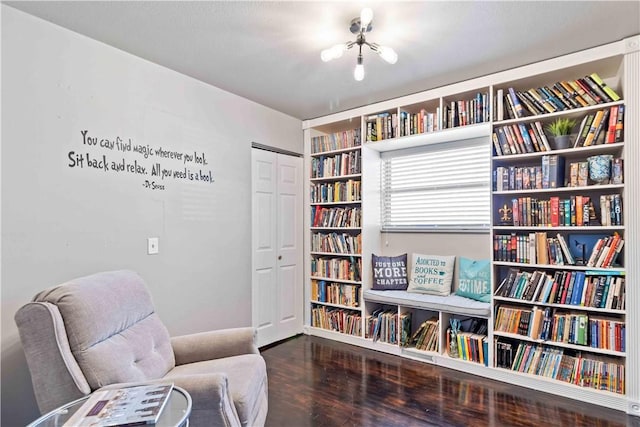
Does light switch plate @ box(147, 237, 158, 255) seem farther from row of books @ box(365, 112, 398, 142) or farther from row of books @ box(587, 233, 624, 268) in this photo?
row of books @ box(587, 233, 624, 268)

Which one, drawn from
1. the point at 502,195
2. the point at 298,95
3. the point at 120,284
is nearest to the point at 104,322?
the point at 120,284

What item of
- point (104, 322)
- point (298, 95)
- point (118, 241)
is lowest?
point (104, 322)

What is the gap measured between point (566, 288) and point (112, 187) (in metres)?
3.27

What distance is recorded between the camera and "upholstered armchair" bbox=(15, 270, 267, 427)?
146 cm

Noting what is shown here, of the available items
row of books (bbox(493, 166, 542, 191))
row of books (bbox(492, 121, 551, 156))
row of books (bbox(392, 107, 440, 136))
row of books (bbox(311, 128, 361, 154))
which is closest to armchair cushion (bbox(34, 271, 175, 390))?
row of books (bbox(311, 128, 361, 154))

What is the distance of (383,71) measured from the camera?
2.79 meters

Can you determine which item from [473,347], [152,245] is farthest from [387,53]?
[473,347]

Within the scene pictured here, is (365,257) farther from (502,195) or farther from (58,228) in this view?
(58,228)

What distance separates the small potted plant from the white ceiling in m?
0.50

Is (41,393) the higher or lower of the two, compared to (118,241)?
lower

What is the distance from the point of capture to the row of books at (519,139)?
8.74 feet

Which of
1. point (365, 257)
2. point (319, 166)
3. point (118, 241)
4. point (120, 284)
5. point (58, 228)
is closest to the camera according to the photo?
point (120, 284)

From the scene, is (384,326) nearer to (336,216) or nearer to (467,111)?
(336,216)

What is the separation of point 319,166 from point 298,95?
3.10 feet
